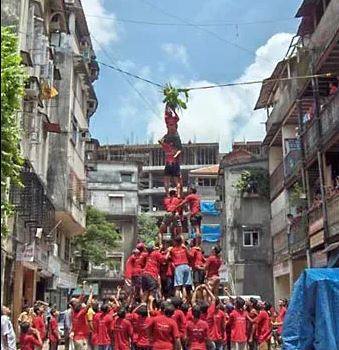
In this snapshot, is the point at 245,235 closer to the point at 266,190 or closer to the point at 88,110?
the point at 266,190

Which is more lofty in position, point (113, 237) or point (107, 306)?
point (113, 237)

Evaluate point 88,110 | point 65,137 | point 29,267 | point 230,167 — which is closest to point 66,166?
point 65,137

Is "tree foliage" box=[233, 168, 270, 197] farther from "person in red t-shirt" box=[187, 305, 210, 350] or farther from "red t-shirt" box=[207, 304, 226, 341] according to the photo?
"person in red t-shirt" box=[187, 305, 210, 350]

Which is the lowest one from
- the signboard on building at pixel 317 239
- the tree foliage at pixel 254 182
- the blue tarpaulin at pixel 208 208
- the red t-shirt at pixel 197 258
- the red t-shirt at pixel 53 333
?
the red t-shirt at pixel 53 333

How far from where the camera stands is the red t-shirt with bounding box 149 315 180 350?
10.3 metres

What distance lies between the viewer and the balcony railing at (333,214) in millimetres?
21469

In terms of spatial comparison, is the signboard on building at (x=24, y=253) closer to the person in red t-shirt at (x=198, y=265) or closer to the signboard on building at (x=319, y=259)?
the person in red t-shirt at (x=198, y=265)

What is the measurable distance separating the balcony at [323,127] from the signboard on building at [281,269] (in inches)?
299

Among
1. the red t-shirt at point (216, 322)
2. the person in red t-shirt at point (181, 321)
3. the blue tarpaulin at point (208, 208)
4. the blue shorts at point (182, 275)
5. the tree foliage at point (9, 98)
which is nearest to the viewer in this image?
the tree foliage at point (9, 98)

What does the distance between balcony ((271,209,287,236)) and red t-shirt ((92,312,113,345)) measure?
19.2 meters

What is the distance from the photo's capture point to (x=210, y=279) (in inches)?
658

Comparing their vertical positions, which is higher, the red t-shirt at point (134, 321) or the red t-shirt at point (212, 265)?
the red t-shirt at point (212, 265)

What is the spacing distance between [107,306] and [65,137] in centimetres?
1911

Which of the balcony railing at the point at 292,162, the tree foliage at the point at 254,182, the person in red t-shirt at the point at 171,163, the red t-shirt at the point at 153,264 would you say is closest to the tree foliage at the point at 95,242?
the tree foliage at the point at 254,182
